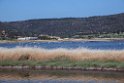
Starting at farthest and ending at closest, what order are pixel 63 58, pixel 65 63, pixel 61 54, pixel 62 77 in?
pixel 61 54
pixel 63 58
pixel 65 63
pixel 62 77

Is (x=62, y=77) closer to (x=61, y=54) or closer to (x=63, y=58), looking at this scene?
(x=63, y=58)

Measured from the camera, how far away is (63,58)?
26.3 m

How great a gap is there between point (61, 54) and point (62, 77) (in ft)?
20.3

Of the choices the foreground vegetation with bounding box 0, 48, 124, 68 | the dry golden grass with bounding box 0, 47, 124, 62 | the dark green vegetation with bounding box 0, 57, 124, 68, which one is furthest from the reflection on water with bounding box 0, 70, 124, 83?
the dry golden grass with bounding box 0, 47, 124, 62

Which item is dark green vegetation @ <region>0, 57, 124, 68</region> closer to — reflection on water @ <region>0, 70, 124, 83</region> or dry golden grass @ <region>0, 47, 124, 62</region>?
dry golden grass @ <region>0, 47, 124, 62</region>

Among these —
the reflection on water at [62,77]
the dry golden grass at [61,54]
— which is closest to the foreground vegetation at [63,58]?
the dry golden grass at [61,54]

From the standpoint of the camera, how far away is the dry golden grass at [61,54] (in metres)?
24.9

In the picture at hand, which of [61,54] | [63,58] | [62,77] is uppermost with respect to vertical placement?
[61,54]

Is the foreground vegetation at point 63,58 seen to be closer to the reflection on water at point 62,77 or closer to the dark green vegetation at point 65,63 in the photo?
the dark green vegetation at point 65,63

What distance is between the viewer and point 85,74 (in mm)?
21719

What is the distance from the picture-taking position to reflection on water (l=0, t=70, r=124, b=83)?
18.9m

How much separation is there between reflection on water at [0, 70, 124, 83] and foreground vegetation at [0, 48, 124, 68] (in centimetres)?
143

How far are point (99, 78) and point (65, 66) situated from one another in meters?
5.15

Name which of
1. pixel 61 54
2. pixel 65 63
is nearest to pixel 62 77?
pixel 65 63
